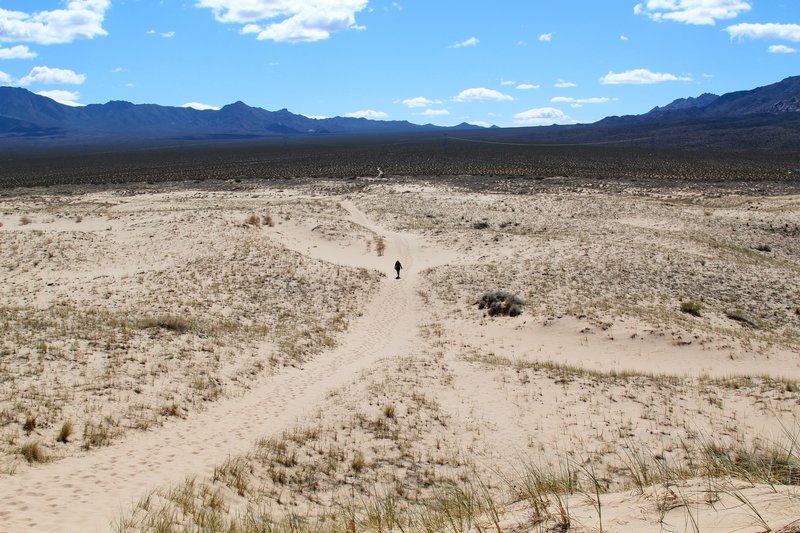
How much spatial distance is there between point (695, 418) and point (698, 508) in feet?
26.6

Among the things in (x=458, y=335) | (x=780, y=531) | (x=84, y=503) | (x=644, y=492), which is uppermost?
(x=780, y=531)

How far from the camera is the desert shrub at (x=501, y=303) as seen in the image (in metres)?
22.8

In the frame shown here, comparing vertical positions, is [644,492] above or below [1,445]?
above

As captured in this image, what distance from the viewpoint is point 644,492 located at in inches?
256

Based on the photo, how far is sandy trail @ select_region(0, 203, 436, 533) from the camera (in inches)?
310

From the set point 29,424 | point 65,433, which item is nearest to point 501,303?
point 65,433

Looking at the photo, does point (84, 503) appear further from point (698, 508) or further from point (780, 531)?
point (780, 531)

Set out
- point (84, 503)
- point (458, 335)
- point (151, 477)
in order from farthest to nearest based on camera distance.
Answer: point (458, 335)
point (151, 477)
point (84, 503)

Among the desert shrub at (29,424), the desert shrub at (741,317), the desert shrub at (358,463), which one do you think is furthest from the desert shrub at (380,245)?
the desert shrub at (29,424)

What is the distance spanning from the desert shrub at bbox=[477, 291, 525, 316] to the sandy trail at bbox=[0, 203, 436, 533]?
4733mm

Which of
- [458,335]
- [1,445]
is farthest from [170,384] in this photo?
[458,335]

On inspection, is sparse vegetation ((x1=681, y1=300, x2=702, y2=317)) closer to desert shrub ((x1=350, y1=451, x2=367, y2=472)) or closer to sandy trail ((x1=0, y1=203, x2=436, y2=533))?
sandy trail ((x1=0, y1=203, x2=436, y2=533))

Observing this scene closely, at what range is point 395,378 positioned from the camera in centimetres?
1566

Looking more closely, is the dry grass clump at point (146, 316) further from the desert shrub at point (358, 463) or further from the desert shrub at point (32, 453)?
the desert shrub at point (358, 463)
